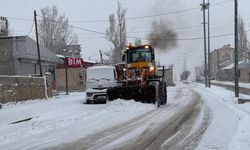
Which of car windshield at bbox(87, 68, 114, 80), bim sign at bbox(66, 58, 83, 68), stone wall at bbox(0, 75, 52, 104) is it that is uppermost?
bim sign at bbox(66, 58, 83, 68)

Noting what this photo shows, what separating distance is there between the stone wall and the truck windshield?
313 inches

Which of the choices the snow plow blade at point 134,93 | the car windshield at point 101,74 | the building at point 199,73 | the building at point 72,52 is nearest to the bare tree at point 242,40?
the building at point 199,73

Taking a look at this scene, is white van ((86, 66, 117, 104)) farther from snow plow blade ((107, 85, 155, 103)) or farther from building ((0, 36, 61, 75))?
building ((0, 36, 61, 75))

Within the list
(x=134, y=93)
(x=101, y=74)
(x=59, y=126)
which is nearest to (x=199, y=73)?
(x=101, y=74)

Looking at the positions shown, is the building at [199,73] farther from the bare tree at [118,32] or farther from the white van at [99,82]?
the white van at [99,82]

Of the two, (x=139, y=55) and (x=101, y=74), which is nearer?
(x=139, y=55)

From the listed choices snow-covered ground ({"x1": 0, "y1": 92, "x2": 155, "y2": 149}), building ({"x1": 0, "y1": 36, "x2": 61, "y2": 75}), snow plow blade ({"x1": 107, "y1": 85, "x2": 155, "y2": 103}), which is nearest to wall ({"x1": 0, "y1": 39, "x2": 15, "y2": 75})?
building ({"x1": 0, "y1": 36, "x2": 61, "y2": 75})

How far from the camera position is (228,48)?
173250 millimetres

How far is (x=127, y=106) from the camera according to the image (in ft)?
72.5

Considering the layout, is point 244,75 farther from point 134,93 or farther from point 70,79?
point 134,93

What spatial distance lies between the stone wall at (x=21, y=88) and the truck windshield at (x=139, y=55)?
7.94m

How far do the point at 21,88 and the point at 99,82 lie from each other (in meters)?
5.71

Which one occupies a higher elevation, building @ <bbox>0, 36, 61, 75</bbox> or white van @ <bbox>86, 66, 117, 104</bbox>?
building @ <bbox>0, 36, 61, 75</bbox>

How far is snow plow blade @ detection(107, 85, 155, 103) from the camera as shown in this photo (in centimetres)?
2283
